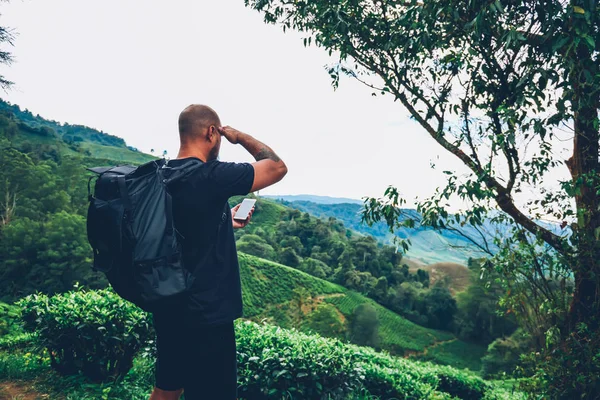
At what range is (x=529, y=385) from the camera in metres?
4.70

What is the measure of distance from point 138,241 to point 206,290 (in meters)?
0.34

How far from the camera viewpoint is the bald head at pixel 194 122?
176 cm

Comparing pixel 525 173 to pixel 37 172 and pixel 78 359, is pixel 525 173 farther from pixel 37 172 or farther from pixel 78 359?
pixel 37 172

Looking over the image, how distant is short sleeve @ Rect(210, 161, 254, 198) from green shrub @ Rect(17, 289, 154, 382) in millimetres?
2847

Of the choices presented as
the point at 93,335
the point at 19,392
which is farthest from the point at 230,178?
the point at 19,392

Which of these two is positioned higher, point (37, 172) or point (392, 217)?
point (392, 217)

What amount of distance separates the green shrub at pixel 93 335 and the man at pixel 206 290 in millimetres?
2393

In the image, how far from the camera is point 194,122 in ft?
5.82

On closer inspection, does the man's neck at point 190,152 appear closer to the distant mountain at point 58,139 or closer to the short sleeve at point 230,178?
the short sleeve at point 230,178

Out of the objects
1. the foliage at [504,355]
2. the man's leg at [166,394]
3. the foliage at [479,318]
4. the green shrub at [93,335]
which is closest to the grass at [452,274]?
the foliage at [479,318]

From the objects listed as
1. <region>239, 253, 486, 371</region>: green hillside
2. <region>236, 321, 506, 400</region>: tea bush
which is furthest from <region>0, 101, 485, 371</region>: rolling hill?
<region>236, 321, 506, 400</region>: tea bush

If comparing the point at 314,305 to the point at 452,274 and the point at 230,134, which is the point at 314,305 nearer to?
the point at 452,274

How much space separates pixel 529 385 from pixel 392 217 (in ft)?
9.39

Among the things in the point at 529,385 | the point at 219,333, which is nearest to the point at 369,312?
the point at 529,385
